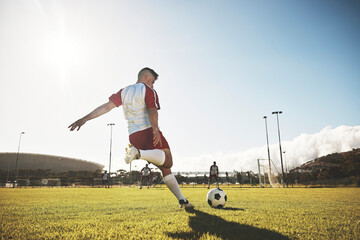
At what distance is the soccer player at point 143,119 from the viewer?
3256mm

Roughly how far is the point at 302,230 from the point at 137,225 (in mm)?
1865

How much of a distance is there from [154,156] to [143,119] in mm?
Result: 745

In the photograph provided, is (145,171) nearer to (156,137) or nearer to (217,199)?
(217,199)

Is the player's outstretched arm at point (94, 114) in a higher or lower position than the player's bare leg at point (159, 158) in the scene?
higher

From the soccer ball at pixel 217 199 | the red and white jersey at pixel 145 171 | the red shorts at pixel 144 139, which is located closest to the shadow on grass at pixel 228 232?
the red shorts at pixel 144 139

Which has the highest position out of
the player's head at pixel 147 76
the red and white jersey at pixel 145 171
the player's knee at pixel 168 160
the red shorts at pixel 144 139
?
the player's head at pixel 147 76

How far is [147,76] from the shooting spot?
152 inches

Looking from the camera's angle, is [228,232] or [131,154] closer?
[228,232]

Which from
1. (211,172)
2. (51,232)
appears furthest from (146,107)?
(211,172)

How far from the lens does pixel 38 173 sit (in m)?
77.0

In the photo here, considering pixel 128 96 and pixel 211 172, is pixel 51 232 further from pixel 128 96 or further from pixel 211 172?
pixel 211 172

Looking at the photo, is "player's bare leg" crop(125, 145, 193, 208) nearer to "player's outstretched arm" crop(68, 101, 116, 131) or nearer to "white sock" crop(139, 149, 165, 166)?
"white sock" crop(139, 149, 165, 166)

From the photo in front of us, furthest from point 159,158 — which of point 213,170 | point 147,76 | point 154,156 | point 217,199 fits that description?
point 213,170

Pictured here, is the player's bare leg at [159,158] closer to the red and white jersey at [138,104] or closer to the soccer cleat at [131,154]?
the soccer cleat at [131,154]
